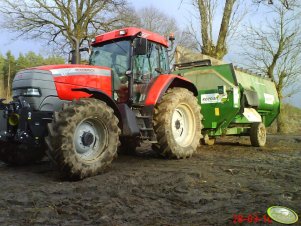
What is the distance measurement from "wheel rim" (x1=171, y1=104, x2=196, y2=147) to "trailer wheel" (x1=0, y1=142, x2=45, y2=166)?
2.62m

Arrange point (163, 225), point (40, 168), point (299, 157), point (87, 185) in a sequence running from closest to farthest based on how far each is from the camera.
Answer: point (163, 225), point (87, 185), point (40, 168), point (299, 157)

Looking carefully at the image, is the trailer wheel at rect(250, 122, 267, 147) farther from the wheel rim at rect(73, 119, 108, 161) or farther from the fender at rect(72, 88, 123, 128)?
the wheel rim at rect(73, 119, 108, 161)

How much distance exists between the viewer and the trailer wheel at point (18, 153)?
682 cm

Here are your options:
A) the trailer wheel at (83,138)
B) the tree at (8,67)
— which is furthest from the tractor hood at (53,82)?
the tree at (8,67)

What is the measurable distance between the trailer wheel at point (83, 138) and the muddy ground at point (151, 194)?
22 cm

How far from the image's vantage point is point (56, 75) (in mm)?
6098

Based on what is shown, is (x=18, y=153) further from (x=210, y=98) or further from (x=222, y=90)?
(x=222, y=90)

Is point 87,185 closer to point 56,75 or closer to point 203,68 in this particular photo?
point 56,75

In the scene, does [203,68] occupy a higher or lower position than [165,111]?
higher

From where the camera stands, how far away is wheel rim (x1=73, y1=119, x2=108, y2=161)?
577 cm

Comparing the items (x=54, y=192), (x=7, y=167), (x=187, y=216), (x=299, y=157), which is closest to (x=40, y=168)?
(x=7, y=167)

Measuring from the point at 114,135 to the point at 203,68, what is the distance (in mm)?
4968

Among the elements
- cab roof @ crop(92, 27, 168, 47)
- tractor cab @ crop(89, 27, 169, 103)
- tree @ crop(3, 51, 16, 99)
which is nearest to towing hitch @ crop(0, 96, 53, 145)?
tractor cab @ crop(89, 27, 169, 103)

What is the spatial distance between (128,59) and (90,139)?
1.92 meters
